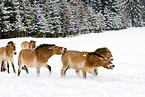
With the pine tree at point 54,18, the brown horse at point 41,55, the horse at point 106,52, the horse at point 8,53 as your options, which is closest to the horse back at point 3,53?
the horse at point 8,53

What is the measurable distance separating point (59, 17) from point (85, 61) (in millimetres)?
44551

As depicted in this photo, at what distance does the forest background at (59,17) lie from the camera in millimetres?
39750

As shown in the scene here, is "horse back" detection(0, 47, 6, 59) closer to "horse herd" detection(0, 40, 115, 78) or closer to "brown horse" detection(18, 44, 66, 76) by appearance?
"horse herd" detection(0, 40, 115, 78)

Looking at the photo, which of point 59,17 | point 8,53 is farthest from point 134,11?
point 8,53

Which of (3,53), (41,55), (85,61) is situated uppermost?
(41,55)

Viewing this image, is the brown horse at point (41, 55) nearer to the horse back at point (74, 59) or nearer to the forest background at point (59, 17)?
the horse back at point (74, 59)

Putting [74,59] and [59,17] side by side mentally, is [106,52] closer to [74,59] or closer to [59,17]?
[74,59]

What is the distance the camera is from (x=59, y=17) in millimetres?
50250

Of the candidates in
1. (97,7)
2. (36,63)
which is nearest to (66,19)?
(97,7)

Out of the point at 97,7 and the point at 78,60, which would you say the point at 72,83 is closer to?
the point at 78,60

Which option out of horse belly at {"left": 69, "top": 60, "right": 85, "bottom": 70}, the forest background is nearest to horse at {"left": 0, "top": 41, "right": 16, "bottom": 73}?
horse belly at {"left": 69, "top": 60, "right": 85, "bottom": 70}

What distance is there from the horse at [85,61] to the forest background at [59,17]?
30.9 m

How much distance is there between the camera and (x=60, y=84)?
241 inches

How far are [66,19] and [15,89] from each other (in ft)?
159
